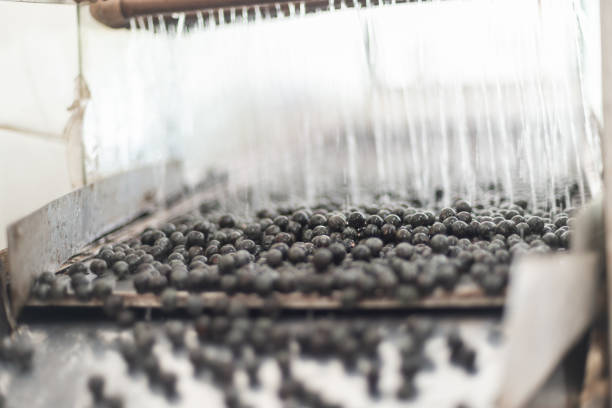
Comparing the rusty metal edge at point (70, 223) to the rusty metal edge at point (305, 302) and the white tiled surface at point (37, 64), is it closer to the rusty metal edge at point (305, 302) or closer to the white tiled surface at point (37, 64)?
the rusty metal edge at point (305, 302)

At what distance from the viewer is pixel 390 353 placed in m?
1.11

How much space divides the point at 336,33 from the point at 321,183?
3.50ft

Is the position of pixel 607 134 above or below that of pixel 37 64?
below

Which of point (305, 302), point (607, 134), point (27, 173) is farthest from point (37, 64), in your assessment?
point (607, 134)

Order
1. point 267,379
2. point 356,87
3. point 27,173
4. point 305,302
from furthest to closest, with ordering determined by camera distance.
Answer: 1. point 356,87
2. point 27,173
3. point 305,302
4. point 267,379

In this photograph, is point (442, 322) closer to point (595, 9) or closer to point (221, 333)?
point (221, 333)

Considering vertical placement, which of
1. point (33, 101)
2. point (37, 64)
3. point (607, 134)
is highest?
point (37, 64)

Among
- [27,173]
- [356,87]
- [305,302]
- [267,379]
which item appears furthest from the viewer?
[356,87]

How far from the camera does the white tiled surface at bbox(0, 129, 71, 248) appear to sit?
1.83 metres

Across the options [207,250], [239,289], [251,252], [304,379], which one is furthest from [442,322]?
[207,250]

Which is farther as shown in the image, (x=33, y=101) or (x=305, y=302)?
(x=33, y=101)

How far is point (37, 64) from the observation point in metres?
2.01

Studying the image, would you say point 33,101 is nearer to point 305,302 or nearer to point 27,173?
point 27,173

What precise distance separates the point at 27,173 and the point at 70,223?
32cm
